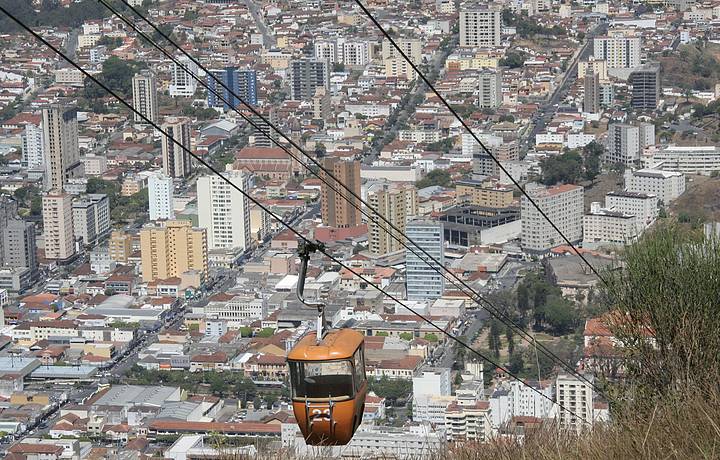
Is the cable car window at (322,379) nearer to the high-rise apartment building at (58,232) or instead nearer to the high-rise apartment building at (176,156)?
the high-rise apartment building at (58,232)

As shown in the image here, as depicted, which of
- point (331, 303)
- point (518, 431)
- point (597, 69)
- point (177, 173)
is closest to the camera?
point (518, 431)

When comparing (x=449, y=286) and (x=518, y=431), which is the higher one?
(x=518, y=431)

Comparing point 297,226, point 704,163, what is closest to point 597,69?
point 704,163

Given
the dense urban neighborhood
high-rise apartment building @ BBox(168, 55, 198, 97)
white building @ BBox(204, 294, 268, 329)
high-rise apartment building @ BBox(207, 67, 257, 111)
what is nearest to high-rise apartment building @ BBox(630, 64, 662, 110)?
the dense urban neighborhood

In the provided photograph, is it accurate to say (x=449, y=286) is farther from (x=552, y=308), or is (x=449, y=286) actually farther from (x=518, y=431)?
(x=518, y=431)

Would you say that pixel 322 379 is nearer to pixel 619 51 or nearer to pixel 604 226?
pixel 604 226

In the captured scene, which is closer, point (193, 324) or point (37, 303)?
point (193, 324)

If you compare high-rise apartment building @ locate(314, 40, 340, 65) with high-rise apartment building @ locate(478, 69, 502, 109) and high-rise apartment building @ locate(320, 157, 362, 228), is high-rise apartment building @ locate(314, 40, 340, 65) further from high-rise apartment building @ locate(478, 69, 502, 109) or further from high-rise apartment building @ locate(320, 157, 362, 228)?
high-rise apartment building @ locate(320, 157, 362, 228)

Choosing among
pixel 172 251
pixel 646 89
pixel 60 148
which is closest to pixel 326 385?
pixel 172 251
